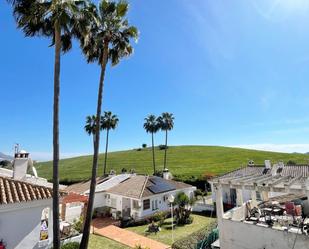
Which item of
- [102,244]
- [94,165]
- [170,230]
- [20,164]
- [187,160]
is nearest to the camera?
[94,165]

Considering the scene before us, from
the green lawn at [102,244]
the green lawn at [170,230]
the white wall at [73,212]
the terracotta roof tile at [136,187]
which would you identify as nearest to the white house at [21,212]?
the green lawn at [102,244]

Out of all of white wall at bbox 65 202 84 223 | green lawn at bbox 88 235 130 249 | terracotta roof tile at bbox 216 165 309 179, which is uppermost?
Result: terracotta roof tile at bbox 216 165 309 179

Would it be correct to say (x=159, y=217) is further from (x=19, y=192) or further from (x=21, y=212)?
(x=19, y=192)

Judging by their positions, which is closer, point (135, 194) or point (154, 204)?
point (135, 194)

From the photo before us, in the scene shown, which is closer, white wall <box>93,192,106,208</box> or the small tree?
the small tree

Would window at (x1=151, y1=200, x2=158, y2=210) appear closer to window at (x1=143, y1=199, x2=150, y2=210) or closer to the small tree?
window at (x1=143, y1=199, x2=150, y2=210)

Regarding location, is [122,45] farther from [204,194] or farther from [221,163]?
[221,163]

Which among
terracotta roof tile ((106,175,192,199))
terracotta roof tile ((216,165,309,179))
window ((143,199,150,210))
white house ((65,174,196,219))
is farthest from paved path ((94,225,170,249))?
terracotta roof tile ((216,165,309,179))

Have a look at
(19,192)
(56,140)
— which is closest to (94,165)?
(56,140)
